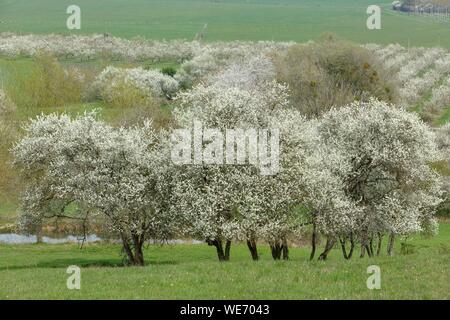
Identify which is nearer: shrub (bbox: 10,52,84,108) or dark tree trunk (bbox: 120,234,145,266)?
dark tree trunk (bbox: 120,234,145,266)

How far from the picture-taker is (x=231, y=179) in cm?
3291

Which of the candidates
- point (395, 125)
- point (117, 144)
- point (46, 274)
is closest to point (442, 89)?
point (395, 125)

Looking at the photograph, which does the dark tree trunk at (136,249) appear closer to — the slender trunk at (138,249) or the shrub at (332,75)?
the slender trunk at (138,249)

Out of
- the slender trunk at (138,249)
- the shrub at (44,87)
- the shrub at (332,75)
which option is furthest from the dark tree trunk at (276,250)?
the shrub at (44,87)

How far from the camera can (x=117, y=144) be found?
34.9 m

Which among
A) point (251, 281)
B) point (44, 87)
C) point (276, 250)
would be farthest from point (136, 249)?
point (44, 87)

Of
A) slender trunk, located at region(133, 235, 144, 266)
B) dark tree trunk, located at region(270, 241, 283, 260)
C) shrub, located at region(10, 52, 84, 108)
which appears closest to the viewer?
slender trunk, located at region(133, 235, 144, 266)

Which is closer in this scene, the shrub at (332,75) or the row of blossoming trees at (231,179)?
the row of blossoming trees at (231,179)

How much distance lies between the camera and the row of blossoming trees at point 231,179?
109 feet

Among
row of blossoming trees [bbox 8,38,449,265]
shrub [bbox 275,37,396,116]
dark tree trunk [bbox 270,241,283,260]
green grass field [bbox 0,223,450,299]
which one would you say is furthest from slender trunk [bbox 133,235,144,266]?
shrub [bbox 275,37,396,116]

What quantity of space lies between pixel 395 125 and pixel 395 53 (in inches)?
5513

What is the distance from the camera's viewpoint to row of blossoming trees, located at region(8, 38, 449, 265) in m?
33.3

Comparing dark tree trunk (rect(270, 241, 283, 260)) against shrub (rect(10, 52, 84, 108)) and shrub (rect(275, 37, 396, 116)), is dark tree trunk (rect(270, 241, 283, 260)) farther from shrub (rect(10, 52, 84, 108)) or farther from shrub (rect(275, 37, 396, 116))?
shrub (rect(10, 52, 84, 108))
